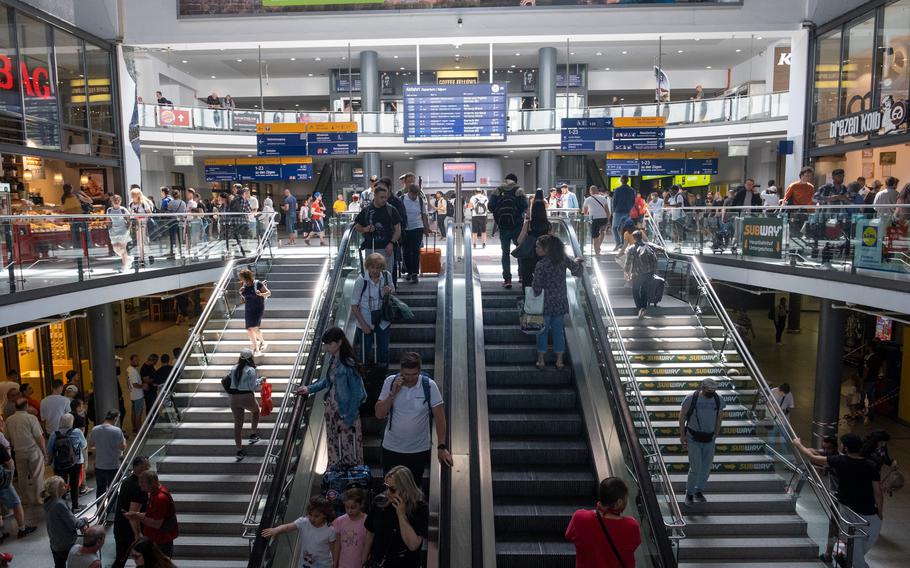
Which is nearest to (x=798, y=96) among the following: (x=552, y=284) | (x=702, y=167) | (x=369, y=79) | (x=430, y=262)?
(x=702, y=167)

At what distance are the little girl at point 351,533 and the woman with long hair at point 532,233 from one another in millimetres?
4757

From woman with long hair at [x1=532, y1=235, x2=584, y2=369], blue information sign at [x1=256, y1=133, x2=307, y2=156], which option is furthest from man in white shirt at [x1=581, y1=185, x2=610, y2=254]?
blue information sign at [x1=256, y1=133, x2=307, y2=156]

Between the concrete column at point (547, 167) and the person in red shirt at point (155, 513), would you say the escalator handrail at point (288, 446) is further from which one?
the concrete column at point (547, 167)

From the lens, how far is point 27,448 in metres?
10.4

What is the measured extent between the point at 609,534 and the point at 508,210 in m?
6.19

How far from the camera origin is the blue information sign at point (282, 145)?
23141 millimetres

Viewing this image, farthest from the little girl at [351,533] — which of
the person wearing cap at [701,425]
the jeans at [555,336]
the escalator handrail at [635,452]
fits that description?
the person wearing cap at [701,425]

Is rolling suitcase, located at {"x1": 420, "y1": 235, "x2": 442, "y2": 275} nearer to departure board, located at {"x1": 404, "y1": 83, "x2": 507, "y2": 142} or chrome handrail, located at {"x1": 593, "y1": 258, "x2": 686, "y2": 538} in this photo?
chrome handrail, located at {"x1": 593, "y1": 258, "x2": 686, "y2": 538}

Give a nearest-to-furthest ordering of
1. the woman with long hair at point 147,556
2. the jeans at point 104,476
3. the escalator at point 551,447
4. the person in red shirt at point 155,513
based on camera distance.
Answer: the woman with long hair at point 147,556 → the escalator at point 551,447 → the person in red shirt at point 155,513 → the jeans at point 104,476

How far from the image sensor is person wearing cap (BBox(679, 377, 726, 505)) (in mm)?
7855

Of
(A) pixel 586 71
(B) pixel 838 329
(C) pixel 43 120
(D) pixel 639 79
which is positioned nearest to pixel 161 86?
(C) pixel 43 120

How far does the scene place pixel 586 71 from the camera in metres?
32.2

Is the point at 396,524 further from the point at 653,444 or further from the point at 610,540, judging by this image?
the point at 653,444

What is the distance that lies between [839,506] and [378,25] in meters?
14.7
